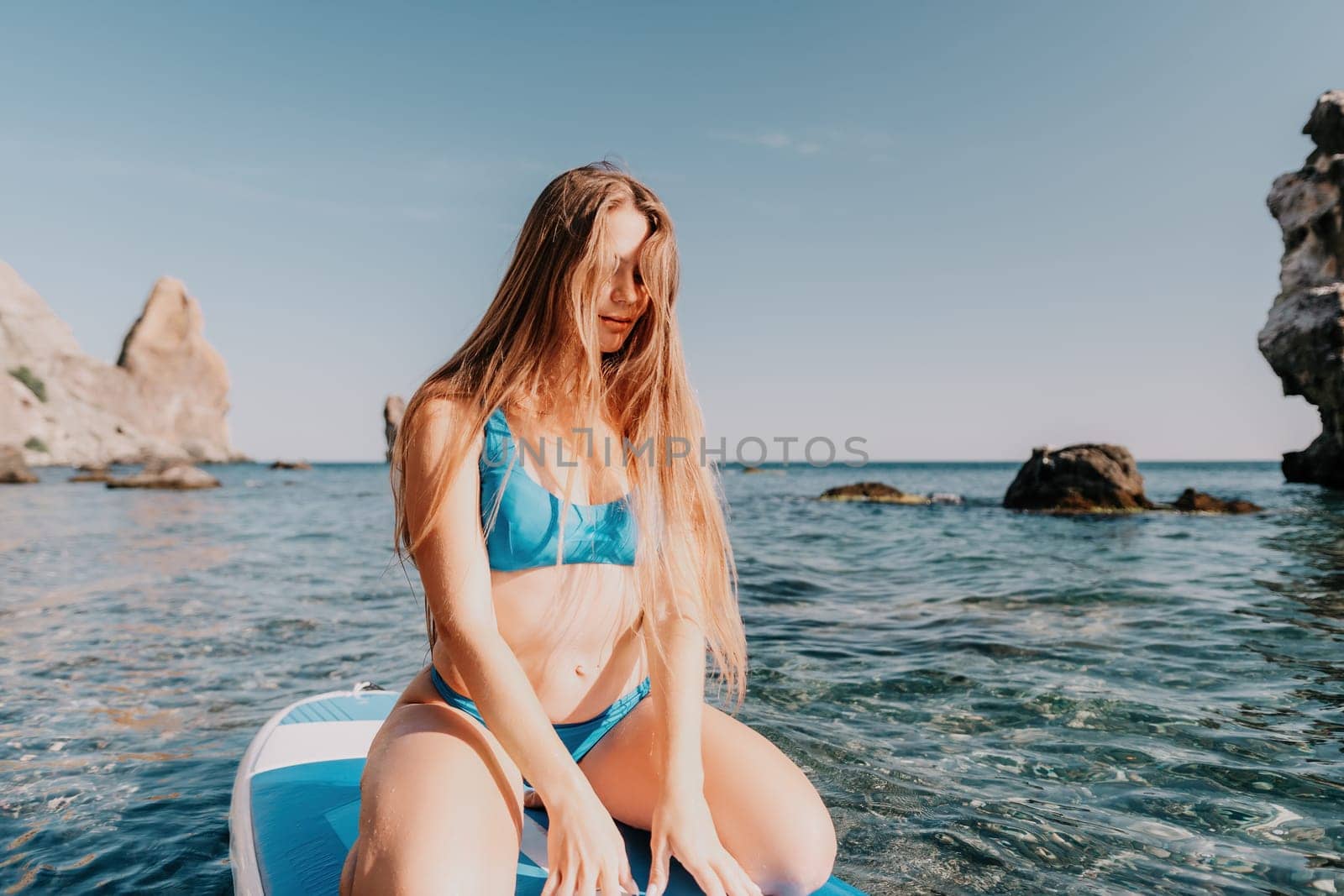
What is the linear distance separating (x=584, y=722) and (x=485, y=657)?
0.48 metres

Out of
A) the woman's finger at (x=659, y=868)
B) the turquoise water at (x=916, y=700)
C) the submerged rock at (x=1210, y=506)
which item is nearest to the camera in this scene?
the woman's finger at (x=659, y=868)

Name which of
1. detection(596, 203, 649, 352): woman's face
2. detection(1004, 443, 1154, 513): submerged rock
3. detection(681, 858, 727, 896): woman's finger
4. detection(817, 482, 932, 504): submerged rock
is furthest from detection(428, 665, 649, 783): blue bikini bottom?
detection(817, 482, 932, 504): submerged rock

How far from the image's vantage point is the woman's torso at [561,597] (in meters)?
2.08

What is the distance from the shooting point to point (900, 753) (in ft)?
13.1

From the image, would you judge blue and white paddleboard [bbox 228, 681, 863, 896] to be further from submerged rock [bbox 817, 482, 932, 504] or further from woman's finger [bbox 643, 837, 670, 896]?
submerged rock [bbox 817, 482, 932, 504]

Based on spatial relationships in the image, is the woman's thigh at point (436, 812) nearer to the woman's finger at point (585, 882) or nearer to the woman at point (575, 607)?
the woman at point (575, 607)

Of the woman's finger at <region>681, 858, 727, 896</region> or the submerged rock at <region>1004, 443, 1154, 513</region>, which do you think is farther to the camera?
the submerged rock at <region>1004, 443, 1154, 513</region>

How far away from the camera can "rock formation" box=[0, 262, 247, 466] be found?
208ft

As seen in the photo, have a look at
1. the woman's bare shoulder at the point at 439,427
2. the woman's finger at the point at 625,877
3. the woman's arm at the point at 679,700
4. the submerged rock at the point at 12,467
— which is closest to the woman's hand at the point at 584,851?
the woman's finger at the point at 625,877

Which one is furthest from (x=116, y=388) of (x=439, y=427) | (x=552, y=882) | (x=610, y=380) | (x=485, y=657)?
(x=552, y=882)

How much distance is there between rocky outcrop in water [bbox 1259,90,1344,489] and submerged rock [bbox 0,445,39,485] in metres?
46.9

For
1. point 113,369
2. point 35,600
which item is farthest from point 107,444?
point 35,600

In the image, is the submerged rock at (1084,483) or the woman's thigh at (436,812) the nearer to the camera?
the woman's thigh at (436,812)

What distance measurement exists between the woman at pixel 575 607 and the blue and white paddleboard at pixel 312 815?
6.0 inches
